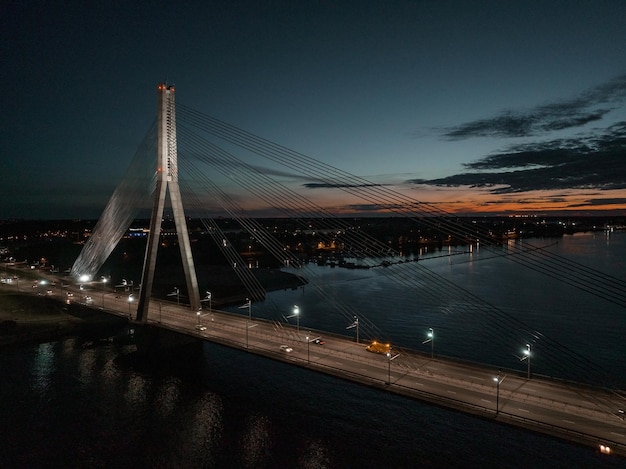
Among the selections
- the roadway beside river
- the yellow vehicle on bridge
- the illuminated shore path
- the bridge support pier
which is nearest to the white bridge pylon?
the bridge support pier

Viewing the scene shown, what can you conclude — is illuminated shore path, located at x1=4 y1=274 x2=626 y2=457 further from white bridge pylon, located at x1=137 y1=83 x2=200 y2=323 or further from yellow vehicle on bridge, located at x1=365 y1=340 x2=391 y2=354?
white bridge pylon, located at x1=137 y1=83 x2=200 y2=323

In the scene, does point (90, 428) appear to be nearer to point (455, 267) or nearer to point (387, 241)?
point (455, 267)

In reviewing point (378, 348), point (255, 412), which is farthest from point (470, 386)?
point (255, 412)

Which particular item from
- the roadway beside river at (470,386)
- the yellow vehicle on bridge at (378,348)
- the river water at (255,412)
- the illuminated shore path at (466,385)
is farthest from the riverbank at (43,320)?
the yellow vehicle on bridge at (378,348)

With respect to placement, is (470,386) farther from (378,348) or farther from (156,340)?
(156,340)

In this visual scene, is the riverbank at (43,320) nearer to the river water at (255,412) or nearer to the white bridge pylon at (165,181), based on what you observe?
the river water at (255,412)

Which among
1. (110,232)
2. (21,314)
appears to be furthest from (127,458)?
(21,314)
